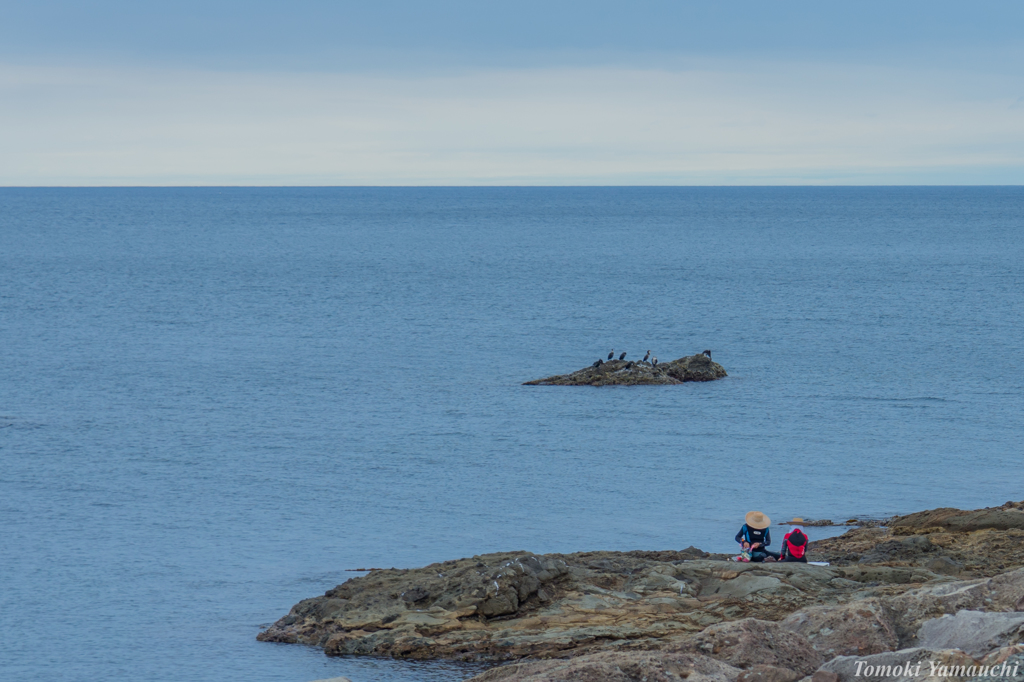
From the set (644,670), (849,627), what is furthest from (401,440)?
(644,670)

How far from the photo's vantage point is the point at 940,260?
128250mm

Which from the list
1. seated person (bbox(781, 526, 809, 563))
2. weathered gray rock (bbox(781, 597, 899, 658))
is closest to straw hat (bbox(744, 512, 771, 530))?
seated person (bbox(781, 526, 809, 563))

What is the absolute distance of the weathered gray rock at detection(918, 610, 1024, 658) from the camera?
12242 millimetres

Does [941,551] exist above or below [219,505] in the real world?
above

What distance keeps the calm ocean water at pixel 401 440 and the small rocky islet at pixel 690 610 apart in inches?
44.0

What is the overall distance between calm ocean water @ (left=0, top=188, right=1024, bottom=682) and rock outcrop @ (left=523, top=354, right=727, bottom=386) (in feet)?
3.58

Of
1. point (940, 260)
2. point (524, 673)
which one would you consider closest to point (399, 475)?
point (524, 673)

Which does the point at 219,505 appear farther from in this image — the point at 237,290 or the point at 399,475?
the point at 237,290

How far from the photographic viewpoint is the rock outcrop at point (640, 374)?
1999 inches

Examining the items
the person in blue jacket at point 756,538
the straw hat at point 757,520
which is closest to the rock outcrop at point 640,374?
the person in blue jacket at point 756,538

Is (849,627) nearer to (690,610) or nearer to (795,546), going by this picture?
(690,610)

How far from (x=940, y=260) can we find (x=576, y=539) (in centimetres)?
11113

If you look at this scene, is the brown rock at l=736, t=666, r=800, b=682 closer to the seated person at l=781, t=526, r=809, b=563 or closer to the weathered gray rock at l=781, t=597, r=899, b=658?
the weathered gray rock at l=781, t=597, r=899, b=658

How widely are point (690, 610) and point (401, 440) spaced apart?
74.7ft
